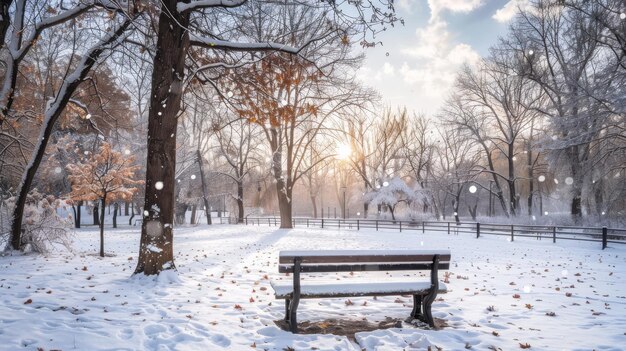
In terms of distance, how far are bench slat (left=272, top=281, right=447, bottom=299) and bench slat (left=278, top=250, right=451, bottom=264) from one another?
0.36m

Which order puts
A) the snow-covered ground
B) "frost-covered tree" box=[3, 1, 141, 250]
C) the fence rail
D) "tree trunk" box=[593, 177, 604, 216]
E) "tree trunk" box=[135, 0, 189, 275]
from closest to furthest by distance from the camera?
the snow-covered ground → "tree trunk" box=[135, 0, 189, 275] → "frost-covered tree" box=[3, 1, 141, 250] → the fence rail → "tree trunk" box=[593, 177, 604, 216]

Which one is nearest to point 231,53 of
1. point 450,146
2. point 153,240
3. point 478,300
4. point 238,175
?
point 153,240

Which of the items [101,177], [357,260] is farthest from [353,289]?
[101,177]

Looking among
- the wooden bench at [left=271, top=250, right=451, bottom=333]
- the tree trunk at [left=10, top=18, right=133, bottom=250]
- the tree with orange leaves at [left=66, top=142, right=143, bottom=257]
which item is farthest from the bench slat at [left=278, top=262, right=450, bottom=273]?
the tree with orange leaves at [left=66, top=142, right=143, bottom=257]

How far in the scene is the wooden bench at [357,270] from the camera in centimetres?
515

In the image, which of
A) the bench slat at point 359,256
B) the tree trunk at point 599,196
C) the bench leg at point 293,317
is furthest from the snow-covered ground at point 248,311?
the tree trunk at point 599,196

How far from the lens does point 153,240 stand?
25.1ft

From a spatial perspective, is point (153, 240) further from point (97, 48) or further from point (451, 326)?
point (451, 326)

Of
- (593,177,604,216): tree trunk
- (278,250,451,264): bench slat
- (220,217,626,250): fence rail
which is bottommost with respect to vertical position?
(220,217,626,250): fence rail

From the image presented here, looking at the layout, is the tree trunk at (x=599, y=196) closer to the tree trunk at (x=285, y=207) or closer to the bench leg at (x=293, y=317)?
the tree trunk at (x=285, y=207)

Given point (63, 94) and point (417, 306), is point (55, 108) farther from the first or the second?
point (417, 306)

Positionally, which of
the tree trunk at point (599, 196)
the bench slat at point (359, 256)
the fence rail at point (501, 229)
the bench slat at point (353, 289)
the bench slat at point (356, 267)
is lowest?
the fence rail at point (501, 229)

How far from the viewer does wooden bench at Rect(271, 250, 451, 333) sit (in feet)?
16.9

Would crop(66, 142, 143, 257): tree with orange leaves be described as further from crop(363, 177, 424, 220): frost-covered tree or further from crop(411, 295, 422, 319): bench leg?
crop(363, 177, 424, 220): frost-covered tree
